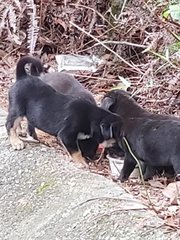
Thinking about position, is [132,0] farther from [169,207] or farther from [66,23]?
[169,207]

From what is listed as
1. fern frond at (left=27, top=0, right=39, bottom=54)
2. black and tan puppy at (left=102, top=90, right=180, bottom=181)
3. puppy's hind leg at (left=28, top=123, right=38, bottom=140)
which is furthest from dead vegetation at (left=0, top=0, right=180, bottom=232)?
black and tan puppy at (left=102, top=90, right=180, bottom=181)

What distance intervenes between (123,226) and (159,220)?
202 millimetres

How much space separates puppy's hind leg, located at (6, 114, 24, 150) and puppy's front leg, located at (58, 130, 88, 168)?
0.34 metres

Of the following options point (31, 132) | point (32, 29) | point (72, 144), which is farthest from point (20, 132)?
point (32, 29)

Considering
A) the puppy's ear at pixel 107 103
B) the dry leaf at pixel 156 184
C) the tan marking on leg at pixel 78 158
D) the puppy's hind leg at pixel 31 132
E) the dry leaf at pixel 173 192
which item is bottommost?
the puppy's hind leg at pixel 31 132

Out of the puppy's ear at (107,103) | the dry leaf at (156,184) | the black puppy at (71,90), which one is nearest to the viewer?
the dry leaf at (156,184)

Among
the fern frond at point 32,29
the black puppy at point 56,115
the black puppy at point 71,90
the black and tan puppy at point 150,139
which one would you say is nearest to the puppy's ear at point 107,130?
the black puppy at point 56,115

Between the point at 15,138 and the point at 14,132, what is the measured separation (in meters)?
0.09

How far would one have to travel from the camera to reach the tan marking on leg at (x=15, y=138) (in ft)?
19.1

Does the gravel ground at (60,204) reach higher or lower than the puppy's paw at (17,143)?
higher

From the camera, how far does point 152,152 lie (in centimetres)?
535

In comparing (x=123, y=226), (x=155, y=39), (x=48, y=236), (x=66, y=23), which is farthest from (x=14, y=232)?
(x=66, y=23)

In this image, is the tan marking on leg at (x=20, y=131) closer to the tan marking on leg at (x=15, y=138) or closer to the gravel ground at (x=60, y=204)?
the tan marking on leg at (x=15, y=138)

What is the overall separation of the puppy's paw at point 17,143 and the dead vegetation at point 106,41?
1.76ft
